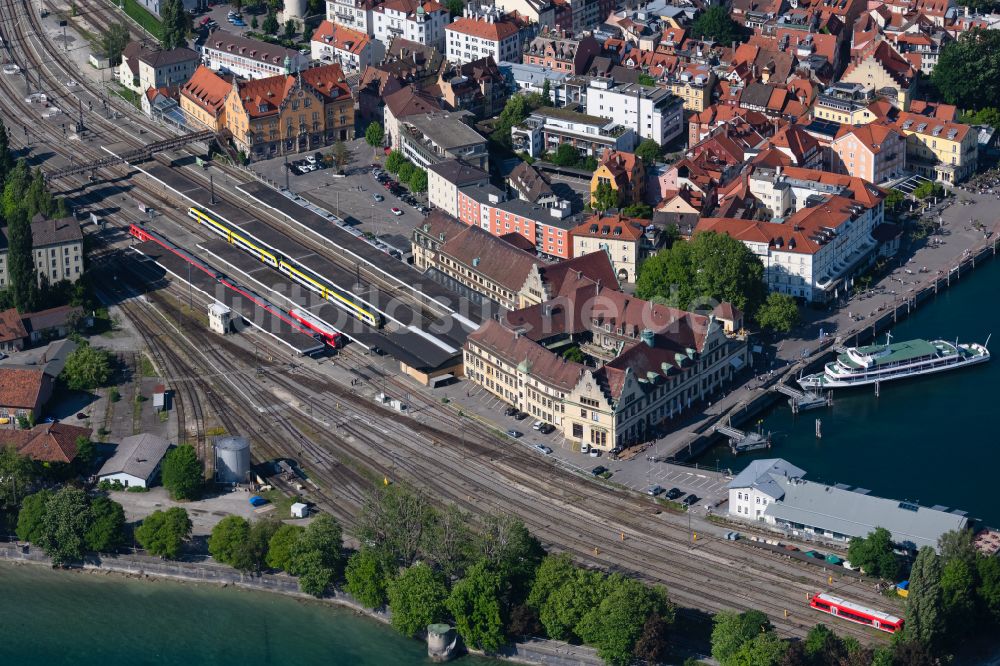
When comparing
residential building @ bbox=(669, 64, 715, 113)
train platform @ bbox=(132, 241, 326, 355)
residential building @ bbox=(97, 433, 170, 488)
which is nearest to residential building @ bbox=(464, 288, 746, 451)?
train platform @ bbox=(132, 241, 326, 355)

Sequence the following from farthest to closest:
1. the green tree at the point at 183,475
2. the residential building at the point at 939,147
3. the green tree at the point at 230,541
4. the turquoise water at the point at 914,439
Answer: the residential building at the point at 939,147 < the turquoise water at the point at 914,439 < the green tree at the point at 183,475 < the green tree at the point at 230,541

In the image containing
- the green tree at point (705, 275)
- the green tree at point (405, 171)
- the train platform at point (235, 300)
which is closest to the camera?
the green tree at point (705, 275)

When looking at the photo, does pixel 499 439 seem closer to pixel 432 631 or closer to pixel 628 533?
pixel 628 533

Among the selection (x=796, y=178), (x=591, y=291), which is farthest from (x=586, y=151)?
(x=591, y=291)

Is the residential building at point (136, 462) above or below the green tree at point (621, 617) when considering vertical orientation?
below

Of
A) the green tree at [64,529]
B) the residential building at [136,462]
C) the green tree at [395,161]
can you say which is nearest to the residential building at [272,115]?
the green tree at [395,161]

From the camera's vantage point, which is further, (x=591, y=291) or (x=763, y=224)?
(x=763, y=224)

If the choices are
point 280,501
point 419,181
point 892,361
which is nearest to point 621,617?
point 280,501

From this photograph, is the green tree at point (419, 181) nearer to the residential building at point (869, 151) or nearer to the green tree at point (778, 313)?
the residential building at point (869, 151)
